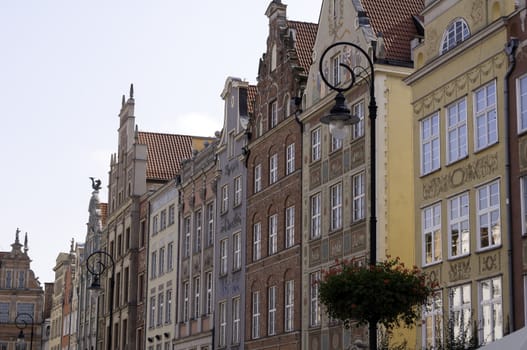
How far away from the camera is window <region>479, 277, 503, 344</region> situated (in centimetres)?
2736

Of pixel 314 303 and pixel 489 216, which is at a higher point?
pixel 489 216

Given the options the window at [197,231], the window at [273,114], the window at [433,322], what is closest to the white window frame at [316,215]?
the window at [273,114]

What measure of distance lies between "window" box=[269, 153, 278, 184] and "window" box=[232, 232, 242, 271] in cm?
427

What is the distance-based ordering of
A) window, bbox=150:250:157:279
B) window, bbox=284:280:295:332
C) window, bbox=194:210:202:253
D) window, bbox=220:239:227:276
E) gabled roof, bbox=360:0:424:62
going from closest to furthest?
gabled roof, bbox=360:0:424:62 → window, bbox=284:280:295:332 → window, bbox=220:239:227:276 → window, bbox=194:210:202:253 → window, bbox=150:250:157:279

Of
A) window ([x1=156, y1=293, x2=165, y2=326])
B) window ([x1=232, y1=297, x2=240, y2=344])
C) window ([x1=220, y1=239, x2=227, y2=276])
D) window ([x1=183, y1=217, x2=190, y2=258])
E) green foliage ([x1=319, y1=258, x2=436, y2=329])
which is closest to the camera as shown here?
green foliage ([x1=319, y1=258, x2=436, y2=329])

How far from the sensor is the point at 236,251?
48844 millimetres

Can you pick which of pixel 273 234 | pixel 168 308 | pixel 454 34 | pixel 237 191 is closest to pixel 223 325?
pixel 237 191

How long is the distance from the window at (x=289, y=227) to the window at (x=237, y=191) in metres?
5.72

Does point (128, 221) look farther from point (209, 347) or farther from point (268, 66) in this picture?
point (268, 66)

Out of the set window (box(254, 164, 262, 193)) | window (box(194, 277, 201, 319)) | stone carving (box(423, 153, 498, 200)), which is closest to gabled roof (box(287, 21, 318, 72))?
window (box(254, 164, 262, 193))

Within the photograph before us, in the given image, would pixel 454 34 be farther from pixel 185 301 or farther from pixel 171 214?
pixel 171 214

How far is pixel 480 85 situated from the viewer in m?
29.0

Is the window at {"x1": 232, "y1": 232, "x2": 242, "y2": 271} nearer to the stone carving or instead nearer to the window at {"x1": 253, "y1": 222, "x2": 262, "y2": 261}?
the window at {"x1": 253, "y1": 222, "x2": 262, "y2": 261}

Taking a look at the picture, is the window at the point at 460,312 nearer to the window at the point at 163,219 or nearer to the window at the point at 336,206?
the window at the point at 336,206
